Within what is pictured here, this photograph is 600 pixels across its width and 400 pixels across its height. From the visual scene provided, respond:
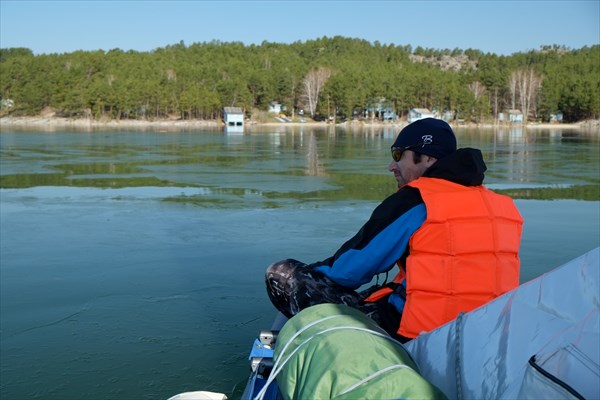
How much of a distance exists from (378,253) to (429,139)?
1.97 feet

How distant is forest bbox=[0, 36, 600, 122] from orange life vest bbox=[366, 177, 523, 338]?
85.9 metres

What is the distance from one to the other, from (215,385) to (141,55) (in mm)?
122727

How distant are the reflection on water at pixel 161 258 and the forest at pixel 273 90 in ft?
251

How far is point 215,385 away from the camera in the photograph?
353cm

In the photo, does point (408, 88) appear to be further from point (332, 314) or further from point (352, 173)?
point (332, 314)

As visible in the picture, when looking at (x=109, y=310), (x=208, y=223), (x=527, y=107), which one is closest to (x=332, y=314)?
(x=109, y=310)

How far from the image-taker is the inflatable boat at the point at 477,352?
147 cm

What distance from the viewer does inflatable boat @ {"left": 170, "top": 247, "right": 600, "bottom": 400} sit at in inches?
57.7

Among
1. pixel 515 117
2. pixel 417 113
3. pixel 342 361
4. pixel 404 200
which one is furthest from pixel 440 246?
pixel 515 117

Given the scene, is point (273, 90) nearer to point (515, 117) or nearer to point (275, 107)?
point (275, 107)

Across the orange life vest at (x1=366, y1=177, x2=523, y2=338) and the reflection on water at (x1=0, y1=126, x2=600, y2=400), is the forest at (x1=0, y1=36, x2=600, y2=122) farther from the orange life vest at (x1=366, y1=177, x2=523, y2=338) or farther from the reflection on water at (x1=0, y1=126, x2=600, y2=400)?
the orange life vest at (x1=366, y1=177, x2=523, y2=338)

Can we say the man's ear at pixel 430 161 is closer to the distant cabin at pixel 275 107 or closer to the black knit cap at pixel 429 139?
the black knit cap at pixel 429 139

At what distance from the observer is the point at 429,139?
2.77m

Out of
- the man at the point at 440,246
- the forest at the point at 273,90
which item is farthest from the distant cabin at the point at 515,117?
the man at the point at 440,246
